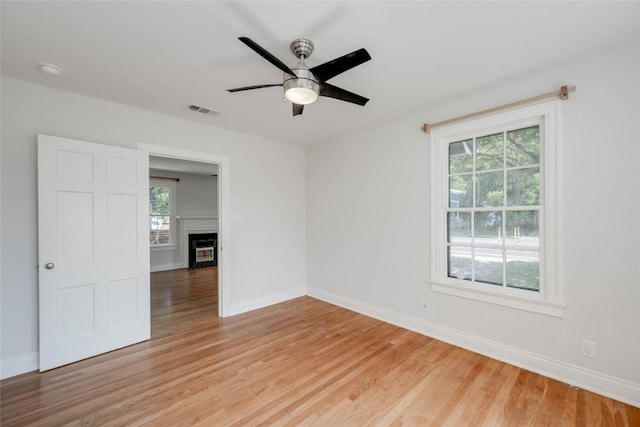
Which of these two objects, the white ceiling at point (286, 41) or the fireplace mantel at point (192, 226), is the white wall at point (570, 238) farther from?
the fireplace mantel at point (192, 226)

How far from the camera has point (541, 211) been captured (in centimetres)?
240

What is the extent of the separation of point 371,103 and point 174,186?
242 inches

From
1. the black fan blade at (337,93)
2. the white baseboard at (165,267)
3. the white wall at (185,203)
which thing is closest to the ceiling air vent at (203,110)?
the black fan blade at (337,93)

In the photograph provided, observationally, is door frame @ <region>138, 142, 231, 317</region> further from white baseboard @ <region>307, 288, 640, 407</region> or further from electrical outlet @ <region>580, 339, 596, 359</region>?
electrical outlet @ <region>580, 339, 596, 359</region>

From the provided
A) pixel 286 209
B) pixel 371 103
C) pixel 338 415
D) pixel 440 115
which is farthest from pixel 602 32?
pixel 286 209

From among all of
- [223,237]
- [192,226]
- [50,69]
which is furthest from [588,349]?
[192,226]

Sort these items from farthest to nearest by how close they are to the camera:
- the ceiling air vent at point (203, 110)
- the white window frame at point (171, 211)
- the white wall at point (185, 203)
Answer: the white window frame at point (171, 211), the white wall at point (185, 203), the ceiling air vent at point (203, 110)

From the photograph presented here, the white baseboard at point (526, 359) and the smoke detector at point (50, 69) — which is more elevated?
the smoke detector at point (50, 69)

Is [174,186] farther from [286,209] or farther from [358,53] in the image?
[358,53]

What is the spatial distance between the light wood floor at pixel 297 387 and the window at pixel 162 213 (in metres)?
4.48

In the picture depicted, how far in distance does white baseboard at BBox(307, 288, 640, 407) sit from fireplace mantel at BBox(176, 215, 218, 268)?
547cm

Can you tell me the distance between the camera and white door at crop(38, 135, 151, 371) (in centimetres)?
247

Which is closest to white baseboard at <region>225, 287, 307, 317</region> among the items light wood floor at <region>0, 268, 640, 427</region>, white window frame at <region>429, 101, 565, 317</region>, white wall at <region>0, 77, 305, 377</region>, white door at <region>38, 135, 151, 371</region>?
white wall at <region>0, 77, 305, 377</region>

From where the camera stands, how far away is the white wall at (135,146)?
2.40 metres
